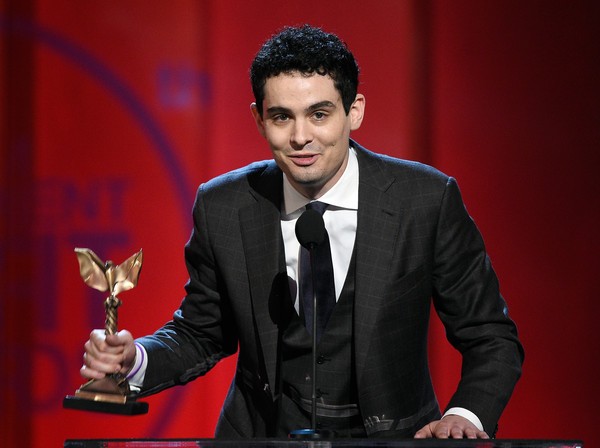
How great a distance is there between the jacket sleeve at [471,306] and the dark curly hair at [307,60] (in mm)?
324

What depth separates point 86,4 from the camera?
3023 millimetres

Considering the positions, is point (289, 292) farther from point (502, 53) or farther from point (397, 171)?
point (502, 53)

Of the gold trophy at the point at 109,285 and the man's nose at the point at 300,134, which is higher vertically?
the man's nose at the point at 300,134

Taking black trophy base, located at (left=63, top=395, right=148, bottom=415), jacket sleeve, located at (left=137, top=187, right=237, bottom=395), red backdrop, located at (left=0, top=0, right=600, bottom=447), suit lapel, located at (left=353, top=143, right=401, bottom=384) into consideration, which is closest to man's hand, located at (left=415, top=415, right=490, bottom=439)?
suit lapel, located at (left=353, top=143, right=401, bottom=384)

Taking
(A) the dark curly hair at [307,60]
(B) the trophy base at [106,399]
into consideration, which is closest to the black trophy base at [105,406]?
(B) the trophy base at [106,399]

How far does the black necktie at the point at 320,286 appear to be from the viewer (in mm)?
1844

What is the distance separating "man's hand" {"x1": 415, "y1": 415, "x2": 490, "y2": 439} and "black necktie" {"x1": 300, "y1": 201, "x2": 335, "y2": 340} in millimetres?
360

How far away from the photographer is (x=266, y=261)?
6.20 ft

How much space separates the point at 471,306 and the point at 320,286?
0.32m

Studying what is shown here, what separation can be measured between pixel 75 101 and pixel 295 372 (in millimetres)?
1605

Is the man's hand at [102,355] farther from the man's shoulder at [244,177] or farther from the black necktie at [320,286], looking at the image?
the man's shoulder at [244,177]

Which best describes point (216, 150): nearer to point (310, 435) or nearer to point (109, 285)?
point (109, 285)

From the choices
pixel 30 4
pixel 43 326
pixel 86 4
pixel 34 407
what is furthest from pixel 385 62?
pixel 34 407

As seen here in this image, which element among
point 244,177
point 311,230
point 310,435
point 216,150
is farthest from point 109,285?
point 216,150
